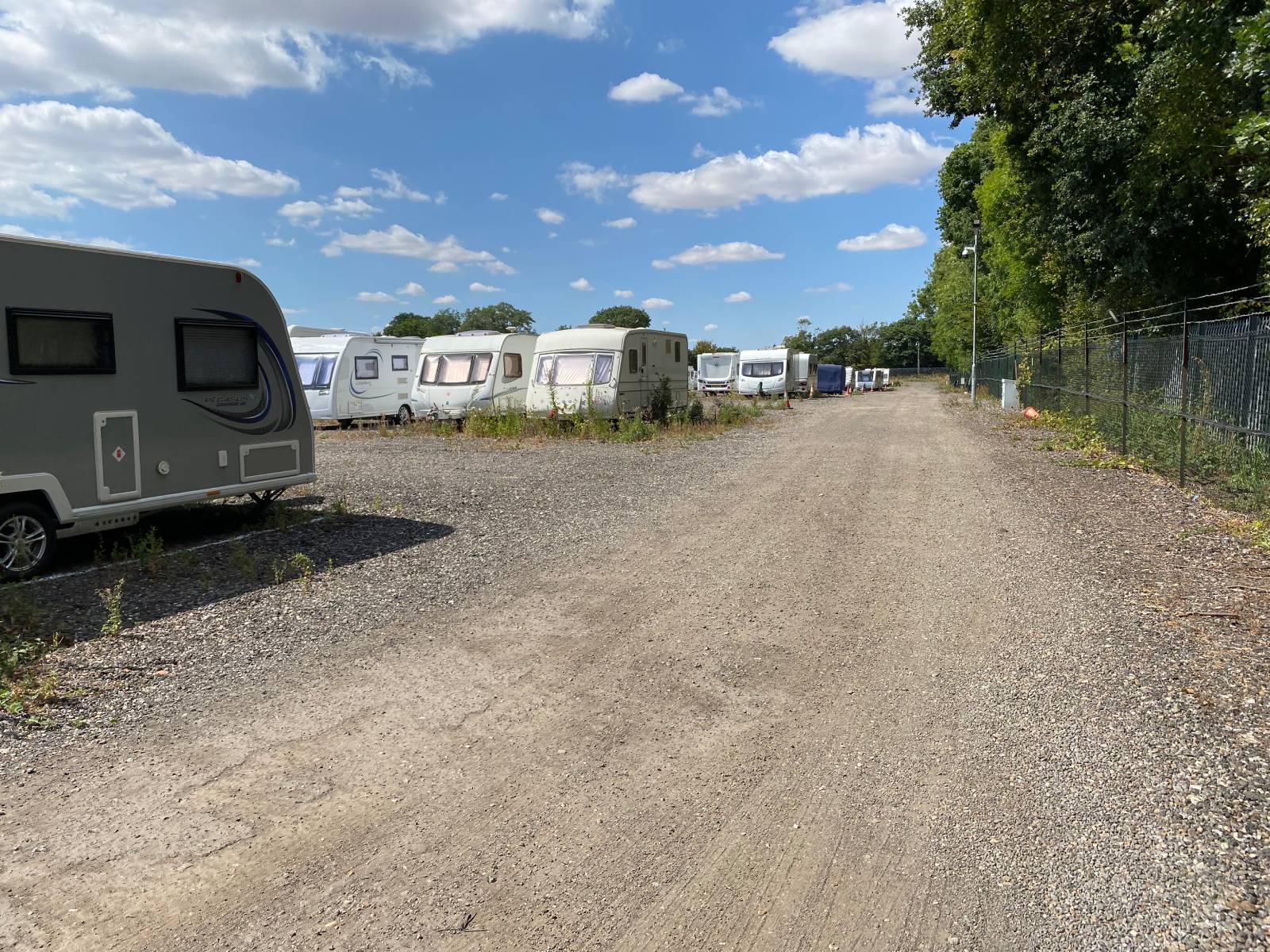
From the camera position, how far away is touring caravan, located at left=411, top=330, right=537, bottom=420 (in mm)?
21828

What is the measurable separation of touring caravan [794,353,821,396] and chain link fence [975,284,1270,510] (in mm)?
27513

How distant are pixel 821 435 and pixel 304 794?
18212 mm

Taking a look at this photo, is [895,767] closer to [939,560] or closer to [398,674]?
[398,674]

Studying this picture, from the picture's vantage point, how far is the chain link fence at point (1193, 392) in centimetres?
868

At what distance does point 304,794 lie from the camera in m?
3.66

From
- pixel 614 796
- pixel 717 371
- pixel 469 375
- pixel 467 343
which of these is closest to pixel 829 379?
pixel 717 371

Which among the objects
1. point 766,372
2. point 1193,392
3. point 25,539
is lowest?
point 25,539

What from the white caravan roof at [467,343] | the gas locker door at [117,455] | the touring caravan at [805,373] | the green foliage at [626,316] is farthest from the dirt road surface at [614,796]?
the green foliage at [626,316]

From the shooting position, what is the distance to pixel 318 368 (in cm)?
2247

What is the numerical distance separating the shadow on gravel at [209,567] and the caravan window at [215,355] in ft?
5.17

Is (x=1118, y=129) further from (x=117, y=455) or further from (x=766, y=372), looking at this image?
(x=766, y=372)

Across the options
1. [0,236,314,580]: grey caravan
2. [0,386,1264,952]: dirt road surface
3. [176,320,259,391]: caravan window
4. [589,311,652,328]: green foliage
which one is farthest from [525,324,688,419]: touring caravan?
[589,311,652,328]: green foliage

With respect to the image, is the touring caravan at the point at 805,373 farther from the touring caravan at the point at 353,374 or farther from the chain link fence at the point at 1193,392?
the chain link fence at the point at 1193,392

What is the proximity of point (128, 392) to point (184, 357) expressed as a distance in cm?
72
